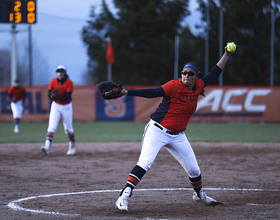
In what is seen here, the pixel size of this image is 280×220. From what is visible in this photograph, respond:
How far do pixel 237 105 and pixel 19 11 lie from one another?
12.8 m

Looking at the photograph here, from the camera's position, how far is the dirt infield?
5.27m

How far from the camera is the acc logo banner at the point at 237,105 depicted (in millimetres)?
23172

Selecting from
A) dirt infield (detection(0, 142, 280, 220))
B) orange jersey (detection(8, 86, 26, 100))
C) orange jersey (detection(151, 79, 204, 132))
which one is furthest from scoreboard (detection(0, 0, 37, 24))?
orange jersey (detection(151, 79, 204, 132))

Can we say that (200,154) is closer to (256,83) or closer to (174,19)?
(256,83)

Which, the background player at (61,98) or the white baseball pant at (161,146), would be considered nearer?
the white baseball pant at (161,146)

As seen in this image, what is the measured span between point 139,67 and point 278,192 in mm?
41956

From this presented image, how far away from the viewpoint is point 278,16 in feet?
125

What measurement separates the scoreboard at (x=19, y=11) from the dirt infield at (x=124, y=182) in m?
9.03

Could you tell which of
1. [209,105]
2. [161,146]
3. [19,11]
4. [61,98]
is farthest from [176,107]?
[209,105]

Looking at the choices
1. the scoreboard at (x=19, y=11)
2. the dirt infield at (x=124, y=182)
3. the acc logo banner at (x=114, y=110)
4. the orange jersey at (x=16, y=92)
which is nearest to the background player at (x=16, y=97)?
the orange jersey at (x=16, y=92)

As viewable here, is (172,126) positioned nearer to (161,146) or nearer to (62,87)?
(161,146)

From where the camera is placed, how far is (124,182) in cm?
745

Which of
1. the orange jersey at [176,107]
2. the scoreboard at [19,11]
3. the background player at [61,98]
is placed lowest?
the background player at [61,98]

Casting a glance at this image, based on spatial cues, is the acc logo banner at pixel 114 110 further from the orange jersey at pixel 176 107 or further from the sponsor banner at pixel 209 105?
the orange jersey at pixel 176 107
